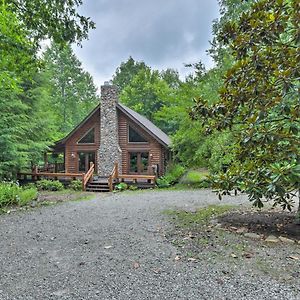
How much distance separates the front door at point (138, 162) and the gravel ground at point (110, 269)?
38.4 ft

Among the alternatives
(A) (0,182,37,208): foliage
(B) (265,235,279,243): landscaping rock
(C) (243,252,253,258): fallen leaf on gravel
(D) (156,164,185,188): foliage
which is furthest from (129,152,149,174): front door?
(C) (243,252,253,258): fallen leaf on gravel

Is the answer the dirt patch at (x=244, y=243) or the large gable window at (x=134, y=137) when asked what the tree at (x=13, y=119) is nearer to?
the large gable window at (x=134, y=137)

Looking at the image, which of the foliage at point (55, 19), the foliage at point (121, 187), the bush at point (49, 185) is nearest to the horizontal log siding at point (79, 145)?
the bush at point (49, 185)

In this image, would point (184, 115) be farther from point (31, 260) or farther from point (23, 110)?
point (31, 260)

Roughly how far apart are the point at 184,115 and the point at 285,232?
10.3 metres

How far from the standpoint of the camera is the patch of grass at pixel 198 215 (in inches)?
262

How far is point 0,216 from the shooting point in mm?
8195

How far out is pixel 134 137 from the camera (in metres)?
18.5

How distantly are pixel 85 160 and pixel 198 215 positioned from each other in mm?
12945

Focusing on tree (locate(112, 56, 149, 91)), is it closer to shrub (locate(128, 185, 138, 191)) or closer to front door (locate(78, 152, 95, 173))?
front door (locate(78, 152, 95, 173))

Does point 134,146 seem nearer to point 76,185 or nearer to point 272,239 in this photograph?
point 76,185

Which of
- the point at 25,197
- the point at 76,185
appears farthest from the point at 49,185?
the point at 25,197

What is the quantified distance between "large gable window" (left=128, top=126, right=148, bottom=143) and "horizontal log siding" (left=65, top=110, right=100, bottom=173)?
7.05 feet

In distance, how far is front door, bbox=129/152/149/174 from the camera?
18406 mm
